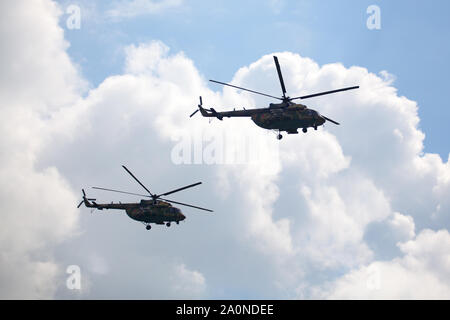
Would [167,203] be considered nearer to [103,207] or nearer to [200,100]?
[103,207]

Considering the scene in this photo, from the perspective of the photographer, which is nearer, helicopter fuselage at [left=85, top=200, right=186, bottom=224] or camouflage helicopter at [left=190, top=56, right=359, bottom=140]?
camouflage helicopter at [left=190, top=56, right=359, bottom=140]

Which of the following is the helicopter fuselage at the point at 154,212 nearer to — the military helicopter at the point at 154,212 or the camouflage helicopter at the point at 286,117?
the military helicopter at the point at 154,212

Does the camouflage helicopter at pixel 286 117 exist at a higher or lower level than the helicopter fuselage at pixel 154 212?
higher

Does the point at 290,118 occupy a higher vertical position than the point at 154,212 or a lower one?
higher

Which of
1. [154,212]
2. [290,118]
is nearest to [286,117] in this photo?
[290,118]

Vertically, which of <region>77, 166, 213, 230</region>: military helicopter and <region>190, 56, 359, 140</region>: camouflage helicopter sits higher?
<region>190, 56, 359, 140</region>: camouflage helicopter

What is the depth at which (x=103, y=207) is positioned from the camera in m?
76.8

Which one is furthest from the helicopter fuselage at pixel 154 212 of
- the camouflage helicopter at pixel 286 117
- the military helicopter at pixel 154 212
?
the camouflage helicopter at pixel 286 117

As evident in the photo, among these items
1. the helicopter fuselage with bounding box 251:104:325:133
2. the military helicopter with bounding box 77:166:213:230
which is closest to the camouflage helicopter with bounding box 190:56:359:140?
the helicopter fuselage with bounding box 251:104:325:133

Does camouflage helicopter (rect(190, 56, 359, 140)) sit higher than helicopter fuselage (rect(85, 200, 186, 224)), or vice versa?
camouflage helicopter (rect(190, 56, 359, 140))

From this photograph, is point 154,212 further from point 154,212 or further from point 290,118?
point 290,118

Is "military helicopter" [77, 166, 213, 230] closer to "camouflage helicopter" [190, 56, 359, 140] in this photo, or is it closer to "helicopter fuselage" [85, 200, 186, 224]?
"helicopter fuselage" [85, 200, 186, 224]

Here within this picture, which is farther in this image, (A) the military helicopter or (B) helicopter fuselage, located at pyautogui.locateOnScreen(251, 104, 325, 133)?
(A) the military helicopter
